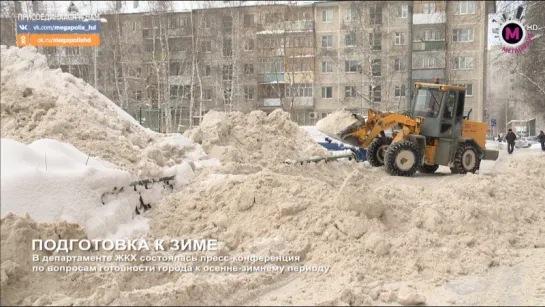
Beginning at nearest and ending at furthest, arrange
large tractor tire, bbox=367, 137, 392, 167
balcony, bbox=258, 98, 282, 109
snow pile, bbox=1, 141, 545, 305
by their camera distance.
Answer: snow pile, bbox=1, 141, 545, 305 < large tractor tire, bbox=367, 137, 392, 167 < balcony, bbox=258, 98, 282, 109

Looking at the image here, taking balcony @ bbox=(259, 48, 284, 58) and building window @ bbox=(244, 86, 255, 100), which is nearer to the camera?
balcony @ bbox=(259, 48, 284, 58)

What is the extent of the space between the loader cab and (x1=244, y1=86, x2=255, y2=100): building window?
17.5 meters

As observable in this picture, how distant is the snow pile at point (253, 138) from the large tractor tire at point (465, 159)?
3033mm

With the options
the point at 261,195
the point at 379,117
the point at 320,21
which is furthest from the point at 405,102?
the point at 261,195

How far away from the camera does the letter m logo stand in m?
14.2

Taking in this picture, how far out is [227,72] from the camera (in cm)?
2703

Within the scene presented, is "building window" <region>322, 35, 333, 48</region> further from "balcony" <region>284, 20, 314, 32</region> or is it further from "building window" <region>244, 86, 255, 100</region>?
"building window" <region>244, 86, 255, 100</region>

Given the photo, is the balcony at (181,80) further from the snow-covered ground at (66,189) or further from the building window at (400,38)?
the snow-covered ground at (66,189)

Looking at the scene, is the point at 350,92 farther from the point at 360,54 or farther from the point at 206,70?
the point at 206,70

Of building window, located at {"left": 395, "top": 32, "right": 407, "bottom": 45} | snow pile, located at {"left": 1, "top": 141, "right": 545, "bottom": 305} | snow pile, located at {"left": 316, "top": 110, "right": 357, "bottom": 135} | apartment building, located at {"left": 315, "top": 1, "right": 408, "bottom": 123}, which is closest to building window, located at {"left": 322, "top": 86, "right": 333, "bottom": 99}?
apartment building, located at {"left": 315, "top": 1, "right": 408, "bottom": 123}

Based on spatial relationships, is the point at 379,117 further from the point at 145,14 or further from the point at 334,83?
the point at 334,83

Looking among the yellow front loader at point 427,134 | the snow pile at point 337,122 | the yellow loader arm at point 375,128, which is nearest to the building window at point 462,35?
the snow pile at point 337,122

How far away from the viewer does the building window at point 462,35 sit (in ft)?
105

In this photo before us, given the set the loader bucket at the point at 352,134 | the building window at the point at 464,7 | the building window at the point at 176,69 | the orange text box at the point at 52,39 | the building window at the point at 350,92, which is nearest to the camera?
the loader bucket at the point at 352,134
